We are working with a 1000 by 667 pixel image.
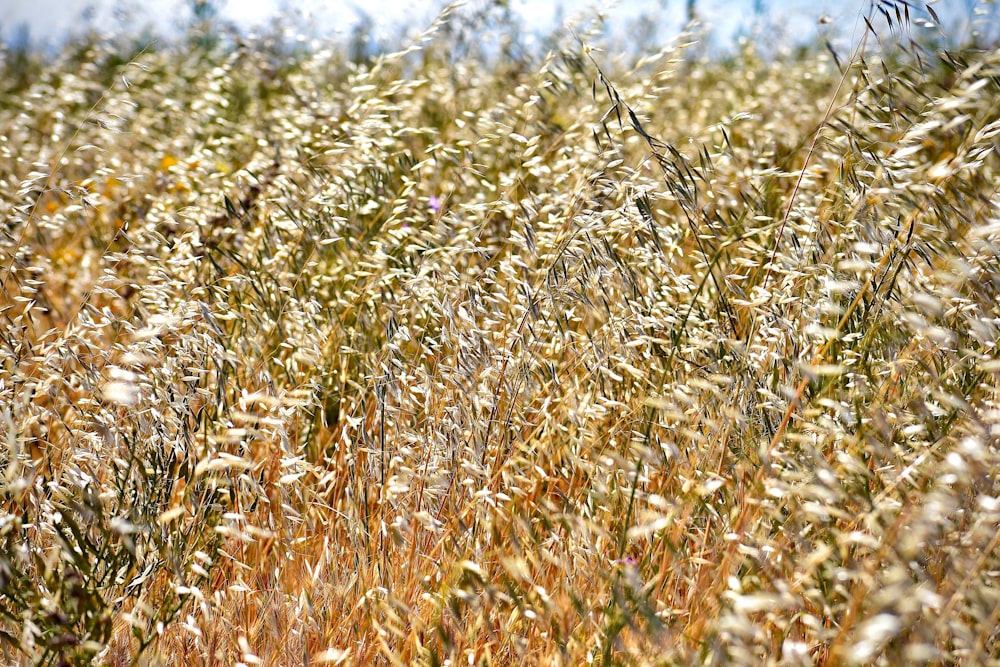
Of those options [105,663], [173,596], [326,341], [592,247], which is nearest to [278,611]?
[173,596]

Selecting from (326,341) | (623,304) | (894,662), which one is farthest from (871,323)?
(326,341)

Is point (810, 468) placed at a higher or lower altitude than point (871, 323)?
lower

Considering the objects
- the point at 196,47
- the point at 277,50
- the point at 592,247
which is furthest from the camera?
the point at 196,47

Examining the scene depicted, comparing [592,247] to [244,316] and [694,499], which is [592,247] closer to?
[694,499]

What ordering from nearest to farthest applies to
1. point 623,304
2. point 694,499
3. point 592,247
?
point 694,499 < point 592,247 < point 623,304

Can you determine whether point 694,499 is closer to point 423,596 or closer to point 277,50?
point 423,596

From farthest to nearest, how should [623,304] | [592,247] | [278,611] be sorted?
[623,304], [592,247], [278,611]

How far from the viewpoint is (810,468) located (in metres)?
1.49

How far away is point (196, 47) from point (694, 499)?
603cm

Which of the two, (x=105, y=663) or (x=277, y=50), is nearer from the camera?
(x=105, y=663)

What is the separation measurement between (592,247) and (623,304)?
0.27 metres

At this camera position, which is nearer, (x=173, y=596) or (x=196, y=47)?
(x=173, y=596)

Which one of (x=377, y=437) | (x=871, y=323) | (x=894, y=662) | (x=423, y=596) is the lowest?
(x=423, y=596)

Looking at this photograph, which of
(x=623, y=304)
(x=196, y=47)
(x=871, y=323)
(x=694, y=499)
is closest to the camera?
(x=694, y=499)
